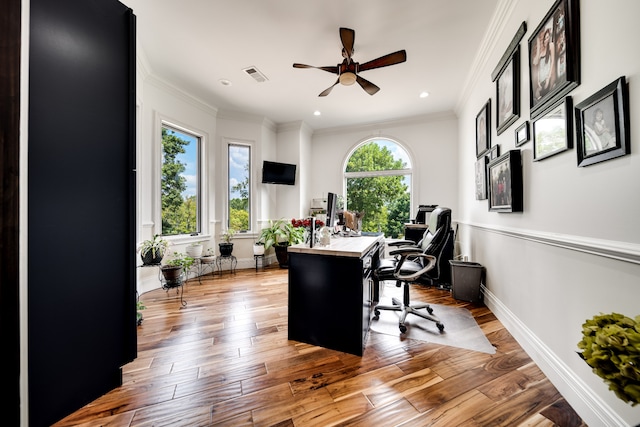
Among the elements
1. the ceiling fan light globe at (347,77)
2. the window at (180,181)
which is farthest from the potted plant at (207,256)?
the ceiling fan light globe at (347,77)

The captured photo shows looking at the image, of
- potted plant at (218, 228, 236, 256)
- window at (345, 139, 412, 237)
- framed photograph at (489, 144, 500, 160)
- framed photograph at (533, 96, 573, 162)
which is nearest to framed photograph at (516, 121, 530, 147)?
framed photograph at (533, 96, 573, 162)

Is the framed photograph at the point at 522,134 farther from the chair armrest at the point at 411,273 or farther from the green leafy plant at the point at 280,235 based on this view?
the green leafy plant at the point at 280,235

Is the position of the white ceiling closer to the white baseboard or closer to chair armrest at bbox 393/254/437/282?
chair armrest at bbox 393/254/437/282

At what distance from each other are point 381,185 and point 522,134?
342cm

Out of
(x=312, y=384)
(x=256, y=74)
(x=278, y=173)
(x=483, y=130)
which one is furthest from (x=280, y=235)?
(x=483, y=130)

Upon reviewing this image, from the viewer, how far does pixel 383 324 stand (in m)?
2.38

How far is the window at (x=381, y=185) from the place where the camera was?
5203 mm

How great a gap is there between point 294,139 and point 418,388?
4.84 metres

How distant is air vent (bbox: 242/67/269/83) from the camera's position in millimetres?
3291

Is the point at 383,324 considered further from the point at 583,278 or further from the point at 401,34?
the point at 401,34

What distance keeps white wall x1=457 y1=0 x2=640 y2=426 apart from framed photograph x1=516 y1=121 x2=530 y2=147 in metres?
0.06

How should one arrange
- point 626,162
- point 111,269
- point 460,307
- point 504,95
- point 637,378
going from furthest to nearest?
1. point 460,307
2. point 504,95
3. point 111,269
4. point 626,162
5. point 637,378

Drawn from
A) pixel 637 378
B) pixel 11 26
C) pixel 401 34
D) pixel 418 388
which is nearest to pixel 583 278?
pixel 637 378

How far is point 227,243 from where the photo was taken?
4328 millimetres
